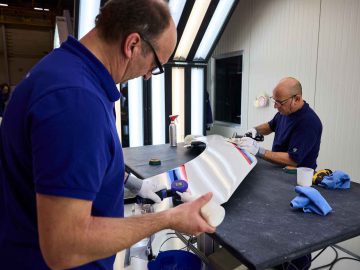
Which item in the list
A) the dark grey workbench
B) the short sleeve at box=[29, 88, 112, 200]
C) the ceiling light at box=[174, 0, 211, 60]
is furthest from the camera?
the ceiling light at box=[174, 0, 211, 60]

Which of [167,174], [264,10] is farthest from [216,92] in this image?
[167,174]

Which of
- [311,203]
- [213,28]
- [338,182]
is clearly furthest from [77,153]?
[213,28]

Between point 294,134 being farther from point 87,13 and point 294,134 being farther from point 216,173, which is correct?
point 87,13

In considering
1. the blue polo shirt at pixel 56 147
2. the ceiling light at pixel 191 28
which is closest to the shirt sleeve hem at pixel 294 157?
the blue polo shirt at pixel 56 147

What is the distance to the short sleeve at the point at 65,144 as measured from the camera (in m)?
0.58

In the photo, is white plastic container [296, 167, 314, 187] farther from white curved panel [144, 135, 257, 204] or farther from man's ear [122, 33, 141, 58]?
man's ear [122, 33, 141, 58]

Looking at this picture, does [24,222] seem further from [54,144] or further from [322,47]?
[322,47]

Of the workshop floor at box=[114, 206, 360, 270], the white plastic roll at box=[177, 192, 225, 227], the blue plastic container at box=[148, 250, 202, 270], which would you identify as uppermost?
the white plastic roll at box=[177, 192, 225, 227]

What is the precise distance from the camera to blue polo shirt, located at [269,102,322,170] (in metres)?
2.07

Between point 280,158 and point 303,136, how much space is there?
24 centimetres

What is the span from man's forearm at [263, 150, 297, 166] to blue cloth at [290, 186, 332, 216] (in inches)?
31.6

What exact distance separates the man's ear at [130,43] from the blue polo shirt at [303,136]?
65.0 inches

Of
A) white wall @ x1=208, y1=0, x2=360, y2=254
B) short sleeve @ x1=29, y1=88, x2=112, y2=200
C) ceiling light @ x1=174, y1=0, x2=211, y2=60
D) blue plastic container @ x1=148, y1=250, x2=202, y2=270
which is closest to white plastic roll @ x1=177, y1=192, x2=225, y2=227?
short sleeve @ x1=29, y1=88, x2=112, y2=200

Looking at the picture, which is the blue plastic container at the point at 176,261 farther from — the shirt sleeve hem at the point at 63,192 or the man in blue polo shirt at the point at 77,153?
the shirt sleeve hem at the point at 63,192
